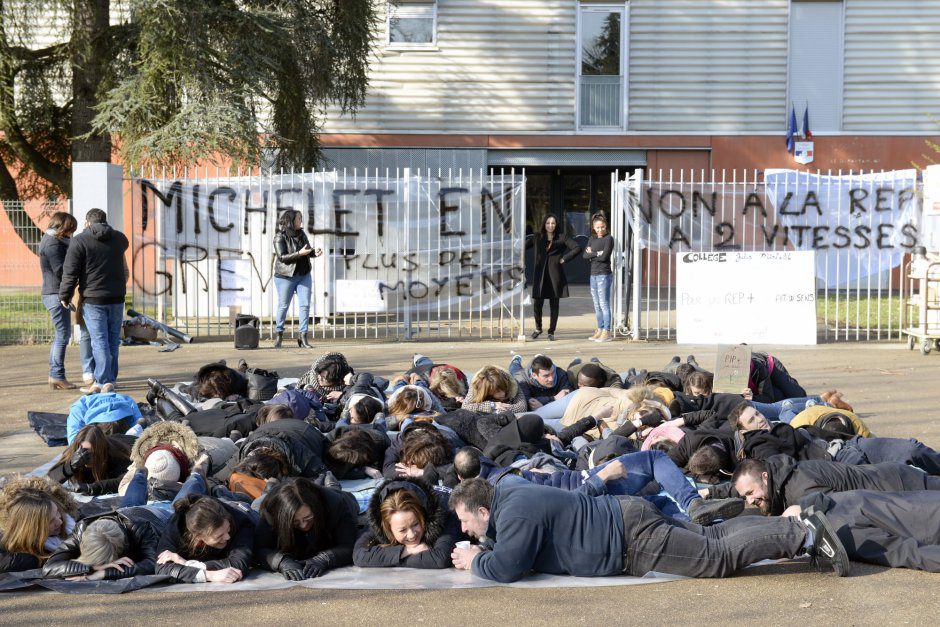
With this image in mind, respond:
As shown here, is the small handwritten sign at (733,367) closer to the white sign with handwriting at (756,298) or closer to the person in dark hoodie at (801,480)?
the person in dark hoodie at (801,480)

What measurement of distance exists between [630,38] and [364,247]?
11321 mm

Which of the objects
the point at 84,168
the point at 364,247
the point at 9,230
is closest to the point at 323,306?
the point at 364,247

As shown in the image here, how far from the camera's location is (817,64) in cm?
2438

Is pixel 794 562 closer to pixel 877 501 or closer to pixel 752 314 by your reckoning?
pixel 877 501

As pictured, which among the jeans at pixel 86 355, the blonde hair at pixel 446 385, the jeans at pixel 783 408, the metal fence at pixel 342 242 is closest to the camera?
the jeans at pixel 783 408

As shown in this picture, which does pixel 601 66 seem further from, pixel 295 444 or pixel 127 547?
pixel 127 547

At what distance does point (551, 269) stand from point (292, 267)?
3.66 metres

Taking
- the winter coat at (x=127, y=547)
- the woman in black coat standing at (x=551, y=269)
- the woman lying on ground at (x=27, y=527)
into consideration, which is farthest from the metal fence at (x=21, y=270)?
the winter coat at (x=127, y=547)

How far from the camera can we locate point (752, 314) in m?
14.5

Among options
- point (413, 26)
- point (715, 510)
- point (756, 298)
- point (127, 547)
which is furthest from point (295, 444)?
point (413, 26)

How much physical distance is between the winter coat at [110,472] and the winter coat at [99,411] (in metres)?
0.87

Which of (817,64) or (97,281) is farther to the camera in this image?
(817,64)

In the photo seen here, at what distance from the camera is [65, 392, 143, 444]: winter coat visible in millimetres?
8664

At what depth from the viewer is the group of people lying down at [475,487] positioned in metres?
5.91
